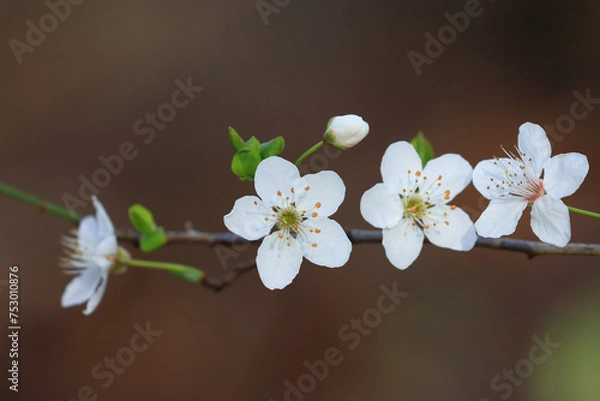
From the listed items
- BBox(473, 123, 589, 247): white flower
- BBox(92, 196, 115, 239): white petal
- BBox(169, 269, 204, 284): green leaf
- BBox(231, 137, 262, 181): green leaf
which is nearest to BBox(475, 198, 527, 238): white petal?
BBox(473, 123, 589, 247): white flower

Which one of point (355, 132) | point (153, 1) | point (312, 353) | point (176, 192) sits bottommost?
point (312, 353)

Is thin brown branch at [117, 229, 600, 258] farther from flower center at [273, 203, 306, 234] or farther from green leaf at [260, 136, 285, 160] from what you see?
green leaf at [260, 136, 285, 160]

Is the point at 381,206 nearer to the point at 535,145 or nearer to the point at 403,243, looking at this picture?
the point at 403,243

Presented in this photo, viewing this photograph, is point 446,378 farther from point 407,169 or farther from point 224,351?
point 407,169

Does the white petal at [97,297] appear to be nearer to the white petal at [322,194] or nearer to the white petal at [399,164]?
the white petal at [322,194]

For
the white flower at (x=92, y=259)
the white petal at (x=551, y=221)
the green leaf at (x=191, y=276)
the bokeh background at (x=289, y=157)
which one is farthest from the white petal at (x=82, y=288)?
the bokeh background at (x=289, y=157)

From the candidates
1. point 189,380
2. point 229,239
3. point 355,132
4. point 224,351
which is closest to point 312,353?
point 224,351
